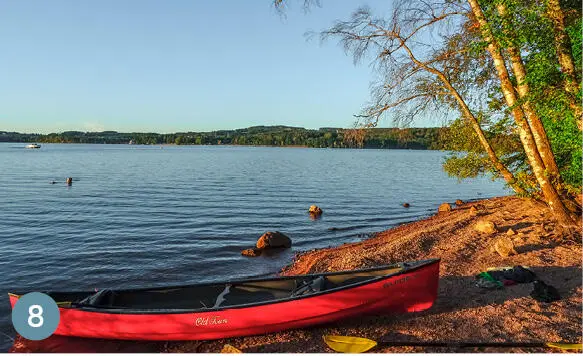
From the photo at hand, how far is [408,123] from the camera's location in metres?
14.8

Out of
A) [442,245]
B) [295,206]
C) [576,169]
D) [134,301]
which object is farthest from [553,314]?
[295,206]

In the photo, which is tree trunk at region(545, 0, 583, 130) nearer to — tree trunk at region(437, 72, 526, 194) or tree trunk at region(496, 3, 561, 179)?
tree trunk at region(496, 3, 561, 179)

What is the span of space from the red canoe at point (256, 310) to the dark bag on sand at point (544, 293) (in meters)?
2.67

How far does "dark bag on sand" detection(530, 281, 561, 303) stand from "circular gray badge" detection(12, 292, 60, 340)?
13.0 m

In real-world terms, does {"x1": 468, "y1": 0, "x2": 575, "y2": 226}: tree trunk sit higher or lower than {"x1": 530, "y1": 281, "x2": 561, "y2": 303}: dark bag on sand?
higher

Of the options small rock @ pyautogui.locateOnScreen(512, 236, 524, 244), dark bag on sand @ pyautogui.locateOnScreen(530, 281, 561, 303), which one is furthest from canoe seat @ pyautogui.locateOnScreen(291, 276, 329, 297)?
small rock @ pyautogui.locateOnScreen(512, 236, 524, 244)

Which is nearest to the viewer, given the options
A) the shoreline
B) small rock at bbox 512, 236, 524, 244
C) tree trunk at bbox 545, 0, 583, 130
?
the shoreline

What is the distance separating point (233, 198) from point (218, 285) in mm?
27033

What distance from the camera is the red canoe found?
32.0 feet

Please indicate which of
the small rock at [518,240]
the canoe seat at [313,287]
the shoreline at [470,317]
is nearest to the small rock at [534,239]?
the shoreline at [470,317]

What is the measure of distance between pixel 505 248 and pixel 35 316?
15.7 m

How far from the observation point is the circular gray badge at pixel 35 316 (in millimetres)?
10809

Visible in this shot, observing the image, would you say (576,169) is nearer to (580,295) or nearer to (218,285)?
(580,295)

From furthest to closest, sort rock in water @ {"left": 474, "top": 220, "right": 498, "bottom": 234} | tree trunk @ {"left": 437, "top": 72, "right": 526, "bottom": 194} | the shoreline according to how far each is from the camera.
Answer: rock in water @ {"left": 474, "top": 220, "right": 498, "bottom": 234}
tree trunk @ {"left": 437, "top": 72, "right": 526, "bottom": 194}
the shoreline
